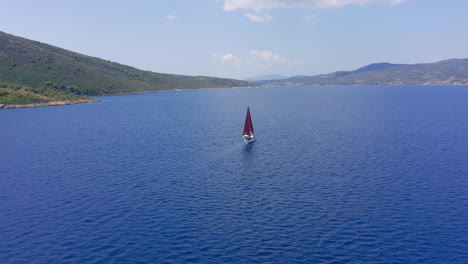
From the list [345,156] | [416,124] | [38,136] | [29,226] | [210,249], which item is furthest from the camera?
[416,124]

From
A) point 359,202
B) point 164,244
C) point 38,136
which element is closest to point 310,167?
point 359,202

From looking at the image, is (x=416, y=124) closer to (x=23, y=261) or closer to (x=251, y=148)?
(x=251, y=148)

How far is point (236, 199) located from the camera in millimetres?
49906

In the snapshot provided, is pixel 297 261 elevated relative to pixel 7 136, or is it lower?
lower

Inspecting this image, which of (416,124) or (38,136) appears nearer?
(38,136)

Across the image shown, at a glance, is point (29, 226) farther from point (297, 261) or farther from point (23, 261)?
point (297, 261)

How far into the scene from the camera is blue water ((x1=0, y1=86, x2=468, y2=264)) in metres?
35.9

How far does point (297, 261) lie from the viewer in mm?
33531

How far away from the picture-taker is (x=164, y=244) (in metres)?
37.3

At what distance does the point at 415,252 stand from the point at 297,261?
43.7 ft

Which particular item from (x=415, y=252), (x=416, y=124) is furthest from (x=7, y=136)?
(x=416, y=124)

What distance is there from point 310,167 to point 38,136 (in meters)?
86.3

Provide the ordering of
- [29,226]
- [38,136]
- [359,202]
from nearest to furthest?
[29,226]
[359,202]
[38,136]

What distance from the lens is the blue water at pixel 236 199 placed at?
3594 cm
